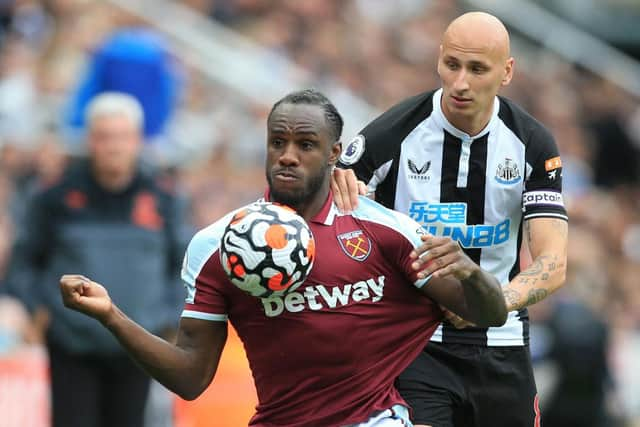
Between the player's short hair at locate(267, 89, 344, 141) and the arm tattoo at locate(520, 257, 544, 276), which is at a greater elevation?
the player's short hair at locate(267, 89, 344, 141)

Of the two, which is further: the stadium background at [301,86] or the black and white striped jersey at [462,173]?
the stadium background at [301,86]

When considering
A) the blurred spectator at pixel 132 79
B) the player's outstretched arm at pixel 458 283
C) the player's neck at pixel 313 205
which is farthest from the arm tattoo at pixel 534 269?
the blurred spectator at pixel 132 79

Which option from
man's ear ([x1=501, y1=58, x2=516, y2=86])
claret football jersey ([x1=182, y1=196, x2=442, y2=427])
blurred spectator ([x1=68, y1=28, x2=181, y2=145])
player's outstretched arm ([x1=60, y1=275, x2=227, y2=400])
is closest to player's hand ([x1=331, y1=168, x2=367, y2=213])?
A: claret football jersey ([x1=182, y1=196, x2=442, y2=427])

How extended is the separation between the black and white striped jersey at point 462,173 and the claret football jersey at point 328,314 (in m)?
0.67

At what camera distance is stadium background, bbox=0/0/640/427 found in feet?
38.2

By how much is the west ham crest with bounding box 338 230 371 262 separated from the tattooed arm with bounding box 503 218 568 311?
2.42 feet

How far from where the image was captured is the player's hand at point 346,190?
5848mm

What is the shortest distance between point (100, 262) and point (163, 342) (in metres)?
3.33

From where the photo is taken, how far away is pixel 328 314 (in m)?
5.71

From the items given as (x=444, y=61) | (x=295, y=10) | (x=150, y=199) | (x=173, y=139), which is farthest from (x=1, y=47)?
(x=444, y=61)

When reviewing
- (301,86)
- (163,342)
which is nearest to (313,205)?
(163,342)

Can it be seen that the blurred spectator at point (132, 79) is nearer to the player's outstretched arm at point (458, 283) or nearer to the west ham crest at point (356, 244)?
the west ham crest at point (356, 244)

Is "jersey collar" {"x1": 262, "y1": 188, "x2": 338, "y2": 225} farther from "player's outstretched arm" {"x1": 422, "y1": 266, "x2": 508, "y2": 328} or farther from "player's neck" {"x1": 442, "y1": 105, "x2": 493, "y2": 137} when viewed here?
"player's neck" {"x1": 442, "y1": 105, "x2": 493, "y2": 137}

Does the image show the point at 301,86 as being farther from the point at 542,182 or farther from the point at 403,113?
the point at 542,182
